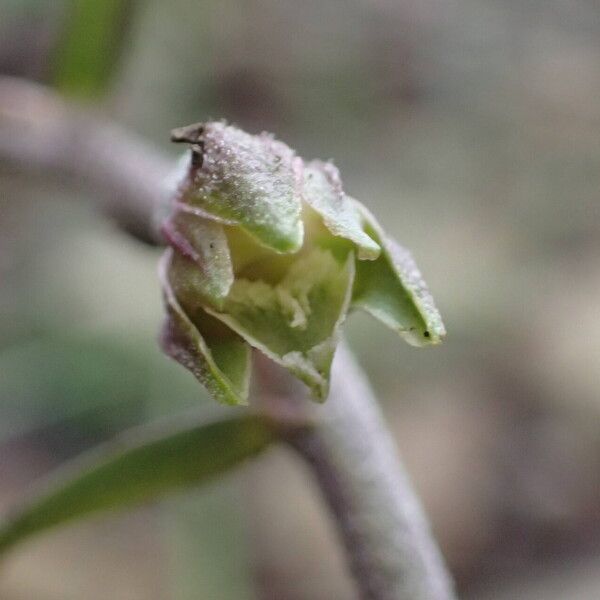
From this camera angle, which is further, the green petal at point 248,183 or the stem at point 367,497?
the stem at point 367,497

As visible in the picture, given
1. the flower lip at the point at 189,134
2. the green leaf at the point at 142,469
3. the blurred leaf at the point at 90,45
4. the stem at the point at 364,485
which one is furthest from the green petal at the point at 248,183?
the blurred leaf at the point at 90,45

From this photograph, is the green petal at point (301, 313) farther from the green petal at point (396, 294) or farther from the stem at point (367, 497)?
the stem at point (367, 497)

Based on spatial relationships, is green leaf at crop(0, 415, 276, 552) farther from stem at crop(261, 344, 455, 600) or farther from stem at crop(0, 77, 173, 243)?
stem at crop(0, 77, 173, 243)

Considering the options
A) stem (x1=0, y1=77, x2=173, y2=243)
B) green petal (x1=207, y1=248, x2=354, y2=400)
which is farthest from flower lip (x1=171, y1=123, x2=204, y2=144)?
stem (x1=0, y1=77, x2=173, y2=243)

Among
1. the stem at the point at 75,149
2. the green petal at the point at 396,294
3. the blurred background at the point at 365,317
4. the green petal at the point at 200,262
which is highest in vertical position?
the green petal at the point at 396,294

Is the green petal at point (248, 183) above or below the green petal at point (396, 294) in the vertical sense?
above

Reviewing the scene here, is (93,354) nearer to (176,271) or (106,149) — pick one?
(106,149)

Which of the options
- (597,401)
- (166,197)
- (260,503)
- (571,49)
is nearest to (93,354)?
(260,503)

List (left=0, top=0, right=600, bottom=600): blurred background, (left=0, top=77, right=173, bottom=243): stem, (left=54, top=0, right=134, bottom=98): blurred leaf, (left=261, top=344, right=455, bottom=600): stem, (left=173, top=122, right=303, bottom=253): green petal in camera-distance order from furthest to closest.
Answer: (left=0, top=0, right=600, bottom=600): blurred background
(left=54, top=0, right=134, bottom=98): blurred leaf
(left=0, top=77, right=173, bottom=243): stem
(left=261, top=344, right=455, bottom=600): stem
(left=173, top=122, right=303, bottom=253): green petal
